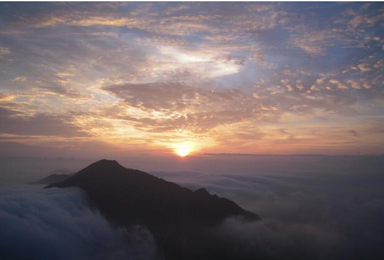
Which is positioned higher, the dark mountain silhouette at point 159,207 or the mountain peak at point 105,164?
the mountain peak at point 105,164

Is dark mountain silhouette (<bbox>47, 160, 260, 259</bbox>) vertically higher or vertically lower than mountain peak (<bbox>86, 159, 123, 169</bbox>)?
lower

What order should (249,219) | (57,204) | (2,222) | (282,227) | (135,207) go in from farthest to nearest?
(282,227) < (249,219) < (135,207) < (57,204) < (2,222)

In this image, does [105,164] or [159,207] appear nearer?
[159,207]

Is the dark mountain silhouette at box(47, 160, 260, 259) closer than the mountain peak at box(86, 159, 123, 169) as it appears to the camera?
Yes

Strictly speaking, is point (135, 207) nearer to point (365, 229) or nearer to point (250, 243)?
point (250, 243)

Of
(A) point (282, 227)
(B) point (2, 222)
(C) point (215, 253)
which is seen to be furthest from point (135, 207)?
(A) point (282, 227)

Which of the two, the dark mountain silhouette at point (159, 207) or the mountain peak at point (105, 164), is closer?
the dark mountain silhouette at point (159, 207)

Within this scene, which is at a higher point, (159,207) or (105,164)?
(105,164)

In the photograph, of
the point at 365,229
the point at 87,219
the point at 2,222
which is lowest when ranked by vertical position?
the point at 365,229
